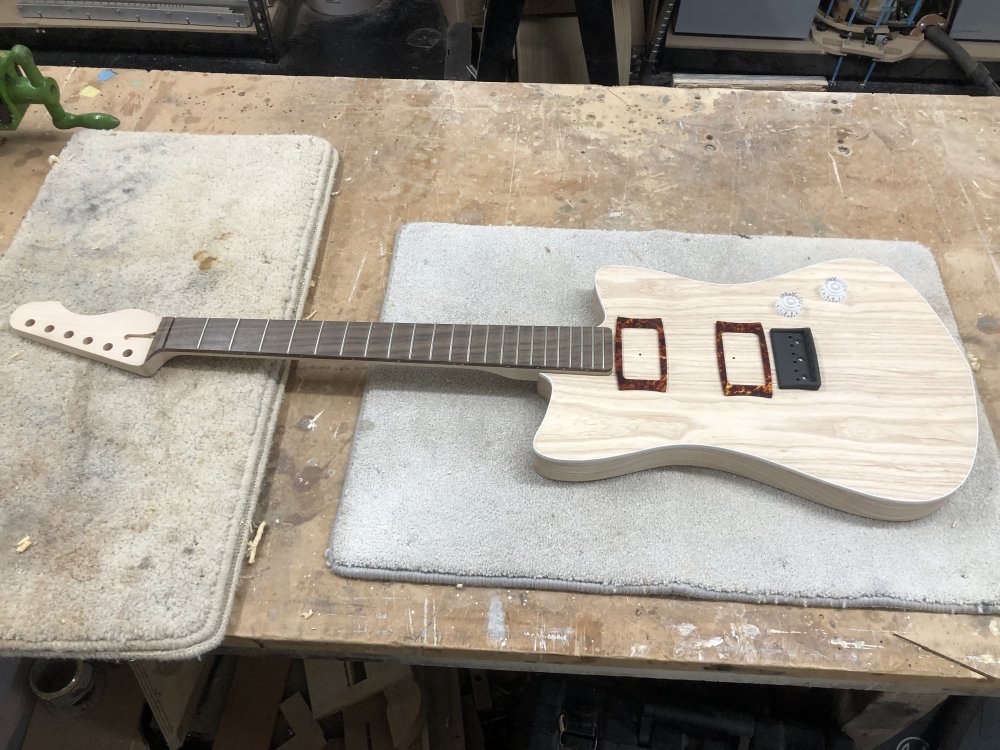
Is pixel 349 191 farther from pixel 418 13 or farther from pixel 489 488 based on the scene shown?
pixel 418 13

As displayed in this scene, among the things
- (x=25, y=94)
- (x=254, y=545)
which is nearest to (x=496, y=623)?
(x=254, y=545)

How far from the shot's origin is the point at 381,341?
849 mm

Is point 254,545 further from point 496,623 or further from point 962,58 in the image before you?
point 962,58

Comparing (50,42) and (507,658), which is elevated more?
(507,658)

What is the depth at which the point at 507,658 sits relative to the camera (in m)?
0.72

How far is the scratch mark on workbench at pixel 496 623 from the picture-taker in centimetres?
71

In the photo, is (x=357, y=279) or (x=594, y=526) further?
(x=357, y=279)

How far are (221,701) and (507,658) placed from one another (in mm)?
714

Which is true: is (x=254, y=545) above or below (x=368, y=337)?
below

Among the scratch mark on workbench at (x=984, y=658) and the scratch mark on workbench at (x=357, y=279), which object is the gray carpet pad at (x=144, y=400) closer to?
the scratch mark on workbench at (x=357, y=279)

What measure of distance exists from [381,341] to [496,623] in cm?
37

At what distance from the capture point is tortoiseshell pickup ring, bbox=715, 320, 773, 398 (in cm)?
78

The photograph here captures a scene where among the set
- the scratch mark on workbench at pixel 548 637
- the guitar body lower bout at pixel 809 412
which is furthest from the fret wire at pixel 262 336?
the scratch mark on workbench at pixel 548 637

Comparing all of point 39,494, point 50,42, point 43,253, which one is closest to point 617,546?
point 39,494
